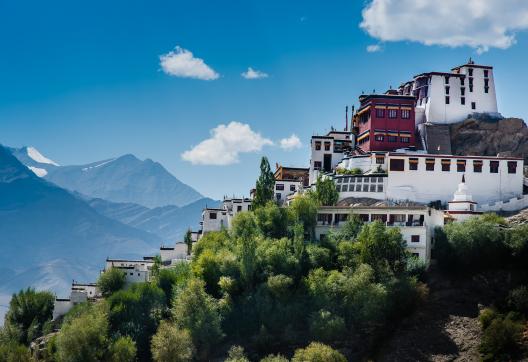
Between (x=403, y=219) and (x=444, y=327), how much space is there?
1205cm

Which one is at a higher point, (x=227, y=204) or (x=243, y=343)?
(x=227, y=204)

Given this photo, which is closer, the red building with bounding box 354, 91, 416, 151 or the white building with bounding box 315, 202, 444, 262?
the white building with bounding box 315, 202, 444, 262

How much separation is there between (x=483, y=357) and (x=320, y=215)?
22216mm

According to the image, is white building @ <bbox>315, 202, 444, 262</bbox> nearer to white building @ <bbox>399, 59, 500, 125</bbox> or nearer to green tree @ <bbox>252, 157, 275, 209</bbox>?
green tree @ <bbox>252, 157, 275, 209</bbox>

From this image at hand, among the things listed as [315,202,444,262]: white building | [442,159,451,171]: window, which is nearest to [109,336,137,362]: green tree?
[315,202,444,262]: white building

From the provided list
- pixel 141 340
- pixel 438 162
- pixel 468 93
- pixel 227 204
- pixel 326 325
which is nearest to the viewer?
pixel 326 325

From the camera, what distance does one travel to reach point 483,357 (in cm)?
5788

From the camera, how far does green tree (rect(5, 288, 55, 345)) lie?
3223 inches

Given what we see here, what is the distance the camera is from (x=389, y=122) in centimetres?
9075

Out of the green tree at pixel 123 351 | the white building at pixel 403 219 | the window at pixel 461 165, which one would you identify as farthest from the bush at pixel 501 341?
the green tree at pixel 123 351

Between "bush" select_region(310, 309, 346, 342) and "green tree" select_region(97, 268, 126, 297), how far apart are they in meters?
29.9

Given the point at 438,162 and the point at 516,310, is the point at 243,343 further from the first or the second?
the point at 438,162

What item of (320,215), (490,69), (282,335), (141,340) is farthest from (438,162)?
(141,340)

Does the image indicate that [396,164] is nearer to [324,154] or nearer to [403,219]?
[403,219]
